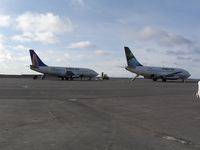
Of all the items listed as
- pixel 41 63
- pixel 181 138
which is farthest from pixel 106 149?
pixel 41 63

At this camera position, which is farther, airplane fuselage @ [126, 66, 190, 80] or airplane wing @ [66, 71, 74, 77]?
airplane wing @ [66, 71, 74, 77]

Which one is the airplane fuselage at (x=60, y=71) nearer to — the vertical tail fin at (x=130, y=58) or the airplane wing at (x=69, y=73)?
the airplane wing at (x=69, y=73)

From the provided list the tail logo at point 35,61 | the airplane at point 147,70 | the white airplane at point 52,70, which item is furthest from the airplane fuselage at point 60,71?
the airplane at point 147,70

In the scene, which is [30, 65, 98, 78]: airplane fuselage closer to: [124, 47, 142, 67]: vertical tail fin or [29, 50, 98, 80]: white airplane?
[29, 50, 98, 80]: white airplane

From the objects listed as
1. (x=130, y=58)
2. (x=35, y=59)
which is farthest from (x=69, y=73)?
(x=130, y=58)

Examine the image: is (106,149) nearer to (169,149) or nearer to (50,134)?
(169,149)

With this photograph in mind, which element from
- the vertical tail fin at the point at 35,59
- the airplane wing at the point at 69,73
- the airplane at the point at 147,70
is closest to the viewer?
the airplane at the point at 147,70

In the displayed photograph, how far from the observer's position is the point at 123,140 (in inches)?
356

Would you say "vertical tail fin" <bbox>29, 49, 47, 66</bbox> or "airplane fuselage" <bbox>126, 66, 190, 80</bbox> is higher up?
"vertical tail fin" <bbox>29, 49, 47, 66</bbox>

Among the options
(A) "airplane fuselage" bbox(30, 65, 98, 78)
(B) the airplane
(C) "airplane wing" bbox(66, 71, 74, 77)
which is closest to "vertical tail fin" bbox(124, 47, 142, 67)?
(B) the airplane

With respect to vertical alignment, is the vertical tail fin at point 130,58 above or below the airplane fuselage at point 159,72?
above

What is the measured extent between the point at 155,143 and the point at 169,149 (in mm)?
728

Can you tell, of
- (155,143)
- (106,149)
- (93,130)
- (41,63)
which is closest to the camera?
(106,149)

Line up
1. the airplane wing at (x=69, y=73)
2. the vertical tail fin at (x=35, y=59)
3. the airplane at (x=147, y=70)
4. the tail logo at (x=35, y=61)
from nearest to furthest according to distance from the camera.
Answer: the airplane at (x=147, y=70), the vertical tail fin at (x=35, y=59), the airplane wing at (x=69, y=73), the tail logo at (x=35, y=61)
